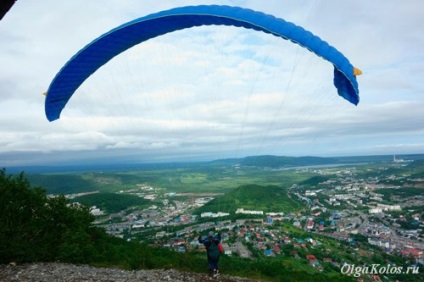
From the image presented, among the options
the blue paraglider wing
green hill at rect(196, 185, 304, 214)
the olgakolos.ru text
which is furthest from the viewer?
green hill at rect(196, 185, 304, 214)

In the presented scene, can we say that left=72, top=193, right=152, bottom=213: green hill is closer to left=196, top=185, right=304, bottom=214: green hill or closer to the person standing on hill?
left=196, top=185, right=304, bottom=214: green hill

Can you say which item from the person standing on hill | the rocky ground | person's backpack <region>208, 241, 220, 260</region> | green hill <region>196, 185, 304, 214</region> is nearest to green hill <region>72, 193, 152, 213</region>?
green hill <region>196, 185, 304, 214</region>

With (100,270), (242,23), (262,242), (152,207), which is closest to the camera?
(242,23)

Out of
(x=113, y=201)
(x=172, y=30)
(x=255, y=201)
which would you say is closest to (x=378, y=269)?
(x=172, y=30)

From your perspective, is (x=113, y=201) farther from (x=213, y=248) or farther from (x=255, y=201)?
(x=213, y=248)

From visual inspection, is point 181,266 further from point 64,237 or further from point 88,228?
point 88,228

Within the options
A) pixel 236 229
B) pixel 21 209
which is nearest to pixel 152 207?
pixel 236 229
